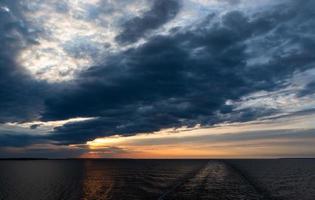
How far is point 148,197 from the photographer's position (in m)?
57.2

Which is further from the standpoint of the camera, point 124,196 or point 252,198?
point 124,196

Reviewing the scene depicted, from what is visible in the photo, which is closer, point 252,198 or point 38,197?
point 252,198

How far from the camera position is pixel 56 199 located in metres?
53.9

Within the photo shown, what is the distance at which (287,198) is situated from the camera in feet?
181

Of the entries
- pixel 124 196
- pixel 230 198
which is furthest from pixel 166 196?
pixel 230 198

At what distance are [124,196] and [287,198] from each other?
26899 mm

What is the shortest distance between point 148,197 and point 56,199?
1496cm

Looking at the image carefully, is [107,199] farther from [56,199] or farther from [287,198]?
[287,198]

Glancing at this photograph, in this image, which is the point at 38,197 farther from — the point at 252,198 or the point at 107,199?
the point at 252,198

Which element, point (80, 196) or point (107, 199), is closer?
point (107, 199)

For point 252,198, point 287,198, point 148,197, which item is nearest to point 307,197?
point 287,198

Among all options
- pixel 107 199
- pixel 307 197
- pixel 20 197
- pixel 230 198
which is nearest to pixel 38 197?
pixel 20 197

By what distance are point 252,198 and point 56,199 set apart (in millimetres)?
31210

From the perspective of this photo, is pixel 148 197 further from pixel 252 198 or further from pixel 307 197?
pixel 307 197
